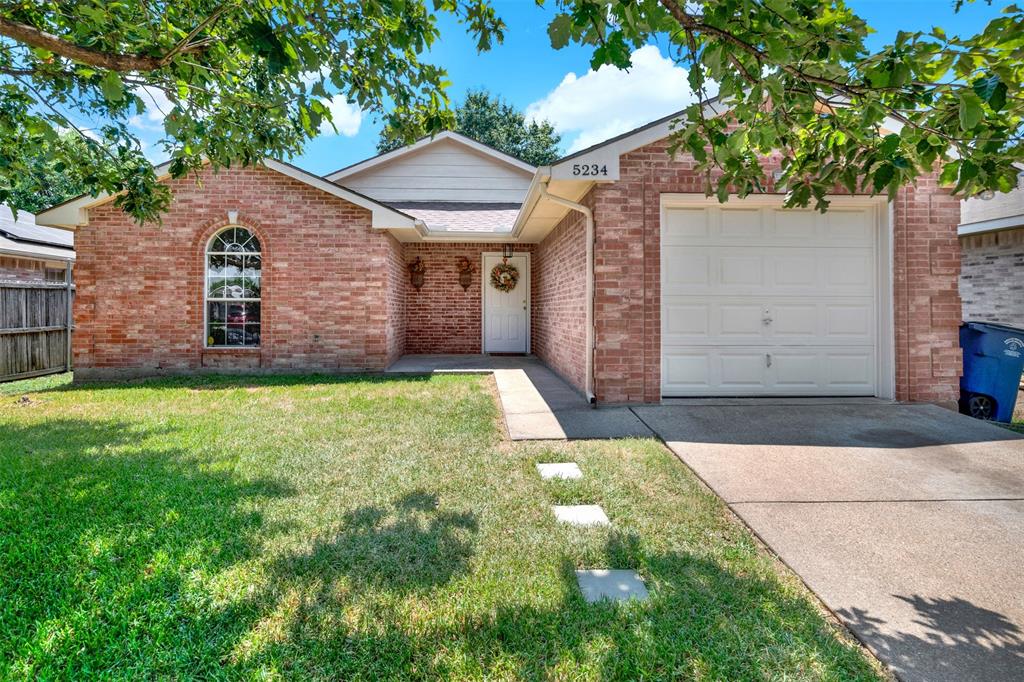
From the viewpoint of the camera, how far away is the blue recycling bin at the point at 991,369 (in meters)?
5.90

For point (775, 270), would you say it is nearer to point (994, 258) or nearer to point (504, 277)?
point (504, 277)

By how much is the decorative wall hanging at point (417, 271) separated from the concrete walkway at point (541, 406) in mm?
2228

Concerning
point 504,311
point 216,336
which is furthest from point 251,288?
point 504,311

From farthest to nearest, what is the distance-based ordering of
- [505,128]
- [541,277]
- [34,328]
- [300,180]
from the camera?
[505,128]
[541,277]
[34,328]
[300,180]

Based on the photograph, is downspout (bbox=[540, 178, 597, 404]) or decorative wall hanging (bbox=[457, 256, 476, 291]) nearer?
downspout (bbox=[540, 178, 597, 404])

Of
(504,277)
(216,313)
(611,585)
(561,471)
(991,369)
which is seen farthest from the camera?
(504,277)

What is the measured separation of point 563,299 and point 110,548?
6628mm

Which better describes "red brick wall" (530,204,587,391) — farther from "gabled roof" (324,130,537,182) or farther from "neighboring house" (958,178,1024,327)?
"neighboring house" (958,178,1024,327)

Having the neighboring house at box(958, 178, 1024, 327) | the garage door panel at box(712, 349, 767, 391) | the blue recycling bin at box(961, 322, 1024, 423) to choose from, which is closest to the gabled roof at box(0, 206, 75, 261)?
the garage door panel at box(712, 349, 767, 391)

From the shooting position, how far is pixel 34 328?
9.29m

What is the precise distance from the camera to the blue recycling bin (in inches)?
232

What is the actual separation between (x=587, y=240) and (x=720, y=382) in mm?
2487

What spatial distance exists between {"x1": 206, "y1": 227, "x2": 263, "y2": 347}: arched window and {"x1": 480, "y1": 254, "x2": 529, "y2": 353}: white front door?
198 inches

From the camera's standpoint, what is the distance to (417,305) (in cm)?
1173
